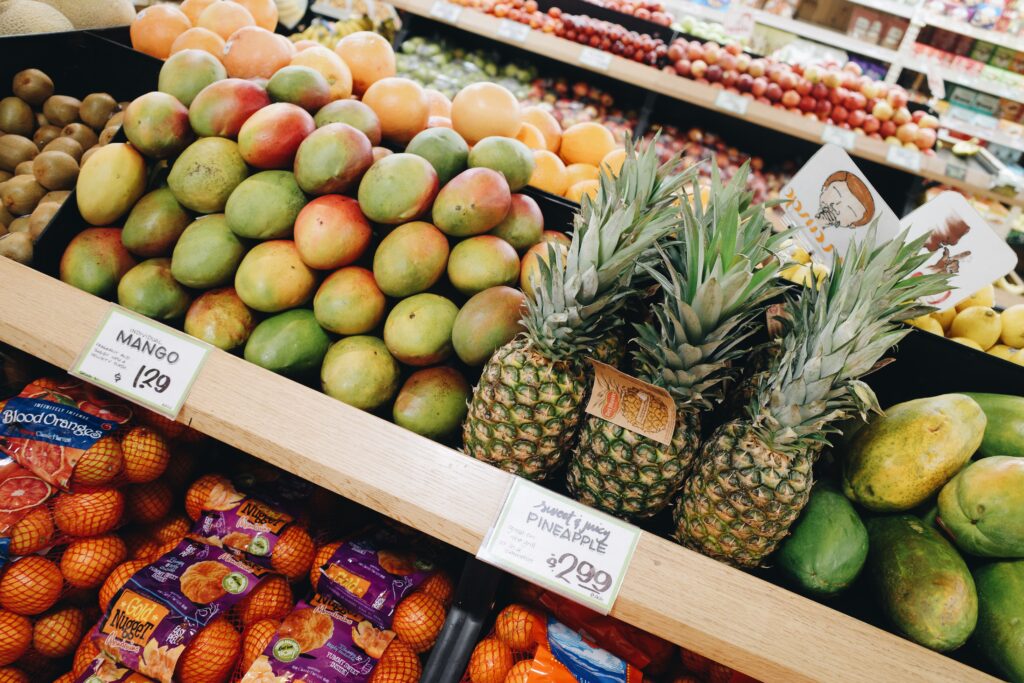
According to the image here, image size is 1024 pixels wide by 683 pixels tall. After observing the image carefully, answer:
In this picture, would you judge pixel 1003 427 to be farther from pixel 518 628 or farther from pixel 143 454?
pixel 143 454

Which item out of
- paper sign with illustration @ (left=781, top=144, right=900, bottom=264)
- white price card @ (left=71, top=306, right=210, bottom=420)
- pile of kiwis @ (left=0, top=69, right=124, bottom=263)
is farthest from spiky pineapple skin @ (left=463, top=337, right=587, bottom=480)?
pile of kiwis @ (left=0, top=69, right=124, bottom=263)

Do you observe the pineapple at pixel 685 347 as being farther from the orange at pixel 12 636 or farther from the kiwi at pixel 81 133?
the kiwi at pixel 81 133

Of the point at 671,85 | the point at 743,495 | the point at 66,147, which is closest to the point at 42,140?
the point at 66,147

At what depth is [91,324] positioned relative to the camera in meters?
0.97

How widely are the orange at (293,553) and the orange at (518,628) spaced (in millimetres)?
428

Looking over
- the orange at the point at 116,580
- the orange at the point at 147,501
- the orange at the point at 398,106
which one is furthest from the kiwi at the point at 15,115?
the orange at the point at 116,580

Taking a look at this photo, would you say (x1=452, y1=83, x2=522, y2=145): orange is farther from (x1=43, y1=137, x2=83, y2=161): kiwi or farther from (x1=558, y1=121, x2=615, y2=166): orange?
(x1=43, y1=137, x2=83, y2=161): kiwi

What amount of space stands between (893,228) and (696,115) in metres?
2.70

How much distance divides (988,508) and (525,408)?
743mm

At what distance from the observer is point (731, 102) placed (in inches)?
117

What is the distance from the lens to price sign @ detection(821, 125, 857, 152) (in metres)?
2.93

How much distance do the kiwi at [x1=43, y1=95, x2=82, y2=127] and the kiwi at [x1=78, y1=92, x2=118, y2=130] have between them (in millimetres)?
20

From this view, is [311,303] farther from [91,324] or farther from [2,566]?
[2,566]

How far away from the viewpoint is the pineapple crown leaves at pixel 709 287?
0.79m
